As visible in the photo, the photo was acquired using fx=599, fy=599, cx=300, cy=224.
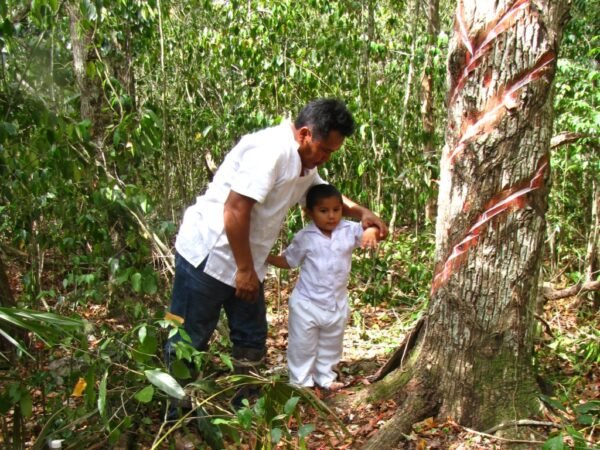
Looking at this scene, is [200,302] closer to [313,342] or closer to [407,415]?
[313,342]

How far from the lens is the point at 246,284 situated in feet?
9.50

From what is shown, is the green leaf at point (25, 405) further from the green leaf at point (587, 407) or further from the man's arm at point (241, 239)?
the green leaf at point (587, 407)

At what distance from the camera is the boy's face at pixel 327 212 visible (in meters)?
3.40

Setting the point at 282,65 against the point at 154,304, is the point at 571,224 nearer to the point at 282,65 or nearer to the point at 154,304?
the point at 282,65

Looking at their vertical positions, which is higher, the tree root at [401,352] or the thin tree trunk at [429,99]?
the thin tree trunk at [429,99]

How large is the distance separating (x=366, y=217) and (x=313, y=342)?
2.63 feet

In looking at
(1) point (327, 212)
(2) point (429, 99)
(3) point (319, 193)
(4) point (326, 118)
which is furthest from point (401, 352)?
(2) point (429, 99)

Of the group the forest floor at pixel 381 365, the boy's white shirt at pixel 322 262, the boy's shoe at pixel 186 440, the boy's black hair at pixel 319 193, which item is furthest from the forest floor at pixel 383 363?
the boy's black hair at pixel 319 193

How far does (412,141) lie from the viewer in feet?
18.6

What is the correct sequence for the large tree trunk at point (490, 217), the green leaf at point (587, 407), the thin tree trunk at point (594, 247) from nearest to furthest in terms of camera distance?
the green leaf at point (587, 407) < the large tree trunk at point (490, 217) < the thin tree trunk at point (594, 247)

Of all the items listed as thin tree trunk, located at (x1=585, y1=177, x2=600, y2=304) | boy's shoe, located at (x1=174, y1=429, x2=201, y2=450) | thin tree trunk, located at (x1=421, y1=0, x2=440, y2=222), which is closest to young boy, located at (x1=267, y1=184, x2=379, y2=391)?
boy's shoe, located at (x1=174, y1=429, x2=201, y2=450)

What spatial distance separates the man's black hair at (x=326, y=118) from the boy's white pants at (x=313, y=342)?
44.3 inches

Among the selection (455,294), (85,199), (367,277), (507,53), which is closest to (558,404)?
(455,294)

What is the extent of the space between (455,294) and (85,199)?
2118mm
